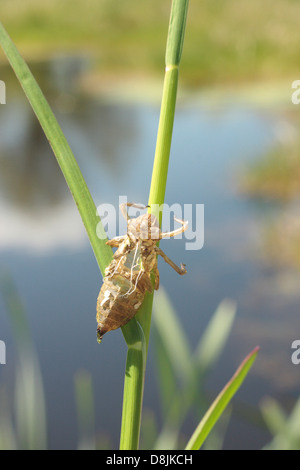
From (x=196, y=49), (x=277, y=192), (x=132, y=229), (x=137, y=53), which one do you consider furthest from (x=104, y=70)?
(x=132, y=229)

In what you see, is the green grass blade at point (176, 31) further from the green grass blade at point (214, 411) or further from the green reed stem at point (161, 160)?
the green grass blade at point (214, 411)

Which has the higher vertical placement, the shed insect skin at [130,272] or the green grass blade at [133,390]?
the shed insect skin at [130,272]

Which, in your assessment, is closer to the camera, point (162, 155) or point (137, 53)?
point (162, 155)

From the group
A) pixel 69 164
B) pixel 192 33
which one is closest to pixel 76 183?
pixel 69 164

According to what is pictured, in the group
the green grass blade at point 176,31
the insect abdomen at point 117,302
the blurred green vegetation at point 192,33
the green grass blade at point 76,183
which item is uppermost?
the blurred green vegetation at point 192,33

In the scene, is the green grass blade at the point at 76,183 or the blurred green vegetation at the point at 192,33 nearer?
the green grass blade at the point at 76,183

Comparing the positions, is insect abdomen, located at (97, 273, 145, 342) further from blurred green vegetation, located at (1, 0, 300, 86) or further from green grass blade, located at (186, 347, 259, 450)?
blurred green vegetation, located at (1, 0, 300, 86)

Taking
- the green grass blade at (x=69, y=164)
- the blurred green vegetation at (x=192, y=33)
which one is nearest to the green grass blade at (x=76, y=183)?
the green grass blade at (x=69, y=164)

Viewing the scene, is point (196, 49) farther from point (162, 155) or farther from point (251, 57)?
point (162, 155)

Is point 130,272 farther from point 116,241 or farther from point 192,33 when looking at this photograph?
point 192,33
